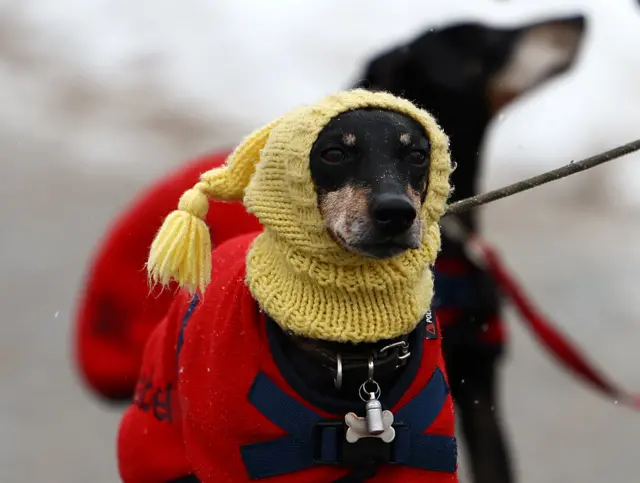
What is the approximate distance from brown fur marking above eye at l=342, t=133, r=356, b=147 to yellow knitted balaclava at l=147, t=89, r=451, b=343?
3cm

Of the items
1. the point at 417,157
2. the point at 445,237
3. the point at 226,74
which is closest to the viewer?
the point at 417,157

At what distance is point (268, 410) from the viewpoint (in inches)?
59.2

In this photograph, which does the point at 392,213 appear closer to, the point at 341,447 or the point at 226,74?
the point at 341,447

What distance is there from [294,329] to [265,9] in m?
5.09

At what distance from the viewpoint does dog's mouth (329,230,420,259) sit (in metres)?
1.39

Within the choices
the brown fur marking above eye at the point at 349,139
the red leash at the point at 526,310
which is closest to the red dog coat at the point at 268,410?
the brown fur marking above eye at the point at 349,139

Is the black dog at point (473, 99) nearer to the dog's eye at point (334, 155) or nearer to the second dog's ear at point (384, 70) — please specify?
the second dog's ear at point (384, 70)

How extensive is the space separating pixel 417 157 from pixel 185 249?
35 centimetres

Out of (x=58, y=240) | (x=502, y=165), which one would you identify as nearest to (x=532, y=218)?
(x=502, y=165)

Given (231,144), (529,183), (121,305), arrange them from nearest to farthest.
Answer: (529,183) → (121,305) → (231,144)

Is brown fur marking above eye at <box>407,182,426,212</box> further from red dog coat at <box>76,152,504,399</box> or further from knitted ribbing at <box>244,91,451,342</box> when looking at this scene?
red dog coat at <box>76,152,504,399</box>

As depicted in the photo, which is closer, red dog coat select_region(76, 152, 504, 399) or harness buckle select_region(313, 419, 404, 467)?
harness buckle select_region(313, 419, 404, 467)

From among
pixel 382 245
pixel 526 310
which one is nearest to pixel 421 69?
pixel 526 310

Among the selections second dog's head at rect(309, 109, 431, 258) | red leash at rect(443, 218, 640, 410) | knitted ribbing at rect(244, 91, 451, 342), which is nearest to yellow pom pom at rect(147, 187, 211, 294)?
knitted ribbing at rect(244, 91, 451, 342)
